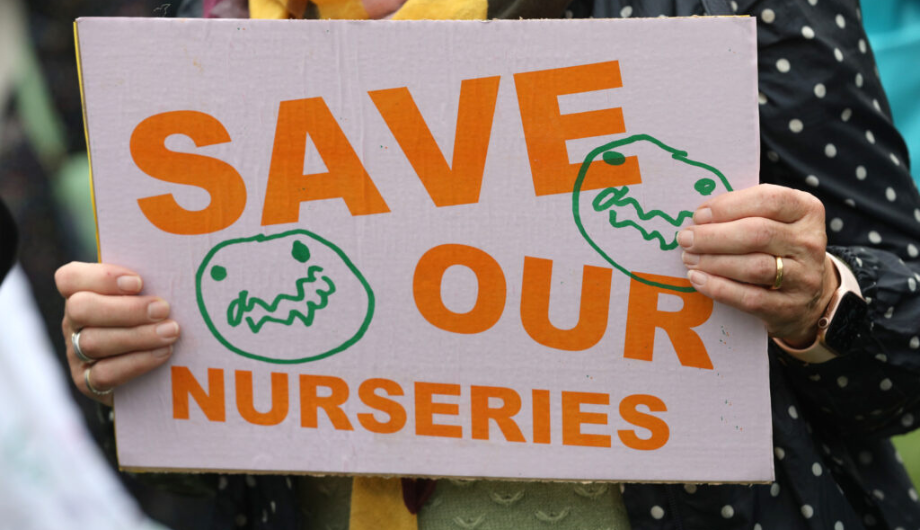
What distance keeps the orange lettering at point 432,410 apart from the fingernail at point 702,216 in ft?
1.15

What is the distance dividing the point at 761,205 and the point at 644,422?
0.96 feet

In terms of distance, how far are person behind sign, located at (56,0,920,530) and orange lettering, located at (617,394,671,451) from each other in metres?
0.10

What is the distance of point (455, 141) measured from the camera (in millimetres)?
891

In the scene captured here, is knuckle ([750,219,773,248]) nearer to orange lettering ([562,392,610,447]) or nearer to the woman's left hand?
the woman's left hand

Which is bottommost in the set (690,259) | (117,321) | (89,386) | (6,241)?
(6,241)

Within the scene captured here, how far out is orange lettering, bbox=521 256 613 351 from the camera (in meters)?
0.89

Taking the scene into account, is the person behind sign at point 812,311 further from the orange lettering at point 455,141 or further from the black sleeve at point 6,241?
the black sleeve at point 6,241

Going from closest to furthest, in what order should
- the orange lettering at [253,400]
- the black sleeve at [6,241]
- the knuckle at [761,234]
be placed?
the knuckle at [761,234]
the orange lettering at [253,400]
the black sleeve at [6,241]

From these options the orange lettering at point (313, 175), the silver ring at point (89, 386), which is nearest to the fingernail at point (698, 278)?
the orange lettering at point (313, 175)

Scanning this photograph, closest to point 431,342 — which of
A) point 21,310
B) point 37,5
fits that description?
point 21,310

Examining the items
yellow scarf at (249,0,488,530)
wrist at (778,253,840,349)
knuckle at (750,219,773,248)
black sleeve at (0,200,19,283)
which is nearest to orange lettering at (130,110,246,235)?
yellow scarf at (249,0,488,530)

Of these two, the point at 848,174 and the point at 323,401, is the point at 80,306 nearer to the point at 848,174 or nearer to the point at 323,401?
the point at 323,401

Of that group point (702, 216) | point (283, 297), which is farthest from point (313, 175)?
point (702, 216)

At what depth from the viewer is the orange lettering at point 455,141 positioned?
0.89 meters
